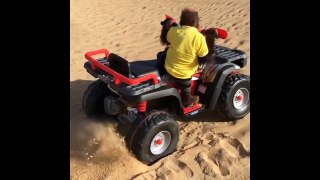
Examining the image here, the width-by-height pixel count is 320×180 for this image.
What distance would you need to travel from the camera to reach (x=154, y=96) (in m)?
4.42

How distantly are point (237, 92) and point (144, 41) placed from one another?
4.06m

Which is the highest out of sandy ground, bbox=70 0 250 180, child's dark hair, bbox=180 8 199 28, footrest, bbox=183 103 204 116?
child's dark hair, bbox=180 8 199 28

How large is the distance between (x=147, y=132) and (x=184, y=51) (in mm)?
1039

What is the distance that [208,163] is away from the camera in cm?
450

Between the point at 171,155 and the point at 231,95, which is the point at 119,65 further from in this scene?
the point at 231,95

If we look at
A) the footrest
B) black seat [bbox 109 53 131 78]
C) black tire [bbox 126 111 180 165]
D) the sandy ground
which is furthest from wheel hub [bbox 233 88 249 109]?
black seat [bbox 109 53 131 78]

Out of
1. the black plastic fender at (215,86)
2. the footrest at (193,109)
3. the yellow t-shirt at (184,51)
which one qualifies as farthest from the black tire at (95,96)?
the black plastic fender at (215,86)

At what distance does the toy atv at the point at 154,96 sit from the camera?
4355mm

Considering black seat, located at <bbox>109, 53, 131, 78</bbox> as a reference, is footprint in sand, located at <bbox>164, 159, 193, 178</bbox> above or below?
below

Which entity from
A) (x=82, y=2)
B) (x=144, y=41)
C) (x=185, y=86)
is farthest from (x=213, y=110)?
(x=82, y=2)

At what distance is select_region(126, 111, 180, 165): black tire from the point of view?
4.31 metres

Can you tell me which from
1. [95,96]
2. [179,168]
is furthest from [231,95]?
[95,96]

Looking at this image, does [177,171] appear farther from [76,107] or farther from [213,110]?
[76,107]

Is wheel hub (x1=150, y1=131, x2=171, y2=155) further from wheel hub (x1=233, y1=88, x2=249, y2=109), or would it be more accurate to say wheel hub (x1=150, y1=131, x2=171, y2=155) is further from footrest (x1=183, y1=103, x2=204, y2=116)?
wheel hub (x1=233, y1=88, x2=249, y2=109)
